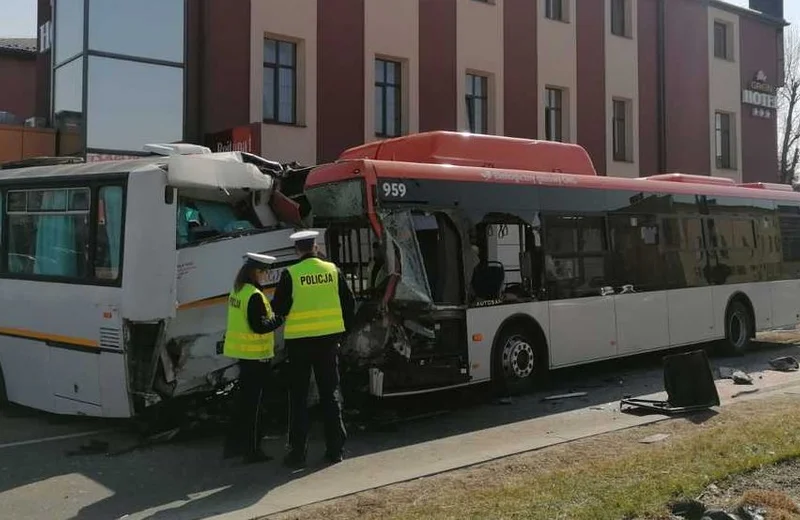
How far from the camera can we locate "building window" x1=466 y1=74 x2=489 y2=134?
20812 millimetres

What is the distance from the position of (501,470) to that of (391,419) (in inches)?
88.4

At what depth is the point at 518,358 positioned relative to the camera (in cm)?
961

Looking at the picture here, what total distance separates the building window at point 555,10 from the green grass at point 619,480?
17799mm

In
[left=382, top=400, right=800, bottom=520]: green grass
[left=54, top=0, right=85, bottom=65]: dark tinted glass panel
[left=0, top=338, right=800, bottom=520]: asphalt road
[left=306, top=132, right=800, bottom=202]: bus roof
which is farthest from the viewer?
[left=54, top=0, right=85, bottom=65]: dark tinted glass panel

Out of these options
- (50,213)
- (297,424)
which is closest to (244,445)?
(297,424)

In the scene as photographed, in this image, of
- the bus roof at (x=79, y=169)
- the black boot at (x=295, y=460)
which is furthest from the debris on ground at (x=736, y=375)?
the bus roof at (x=79, y=169)

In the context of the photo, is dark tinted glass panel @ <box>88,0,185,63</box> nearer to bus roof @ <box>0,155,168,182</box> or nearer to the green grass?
bus roof @ <box>0,155,168,182</box>

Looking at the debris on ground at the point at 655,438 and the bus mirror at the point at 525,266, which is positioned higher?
the bus mirror at the point at 525,266

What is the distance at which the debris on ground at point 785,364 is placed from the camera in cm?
1168

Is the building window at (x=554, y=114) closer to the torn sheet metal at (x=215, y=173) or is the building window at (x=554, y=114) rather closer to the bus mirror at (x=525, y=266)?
the bus mirror at (x=525, y=266)

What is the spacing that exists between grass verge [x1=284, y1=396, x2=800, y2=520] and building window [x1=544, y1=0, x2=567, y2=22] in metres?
17.7

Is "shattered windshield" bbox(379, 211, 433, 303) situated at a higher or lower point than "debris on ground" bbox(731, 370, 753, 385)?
higher

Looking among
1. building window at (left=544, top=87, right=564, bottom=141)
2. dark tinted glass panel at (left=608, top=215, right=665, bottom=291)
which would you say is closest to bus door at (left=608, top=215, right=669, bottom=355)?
dark tinted glass panel at (left=608, top=215, right=665, bottom=291)

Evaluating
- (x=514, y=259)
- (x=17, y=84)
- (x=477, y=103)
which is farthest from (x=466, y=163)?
(x=17, y=84)
